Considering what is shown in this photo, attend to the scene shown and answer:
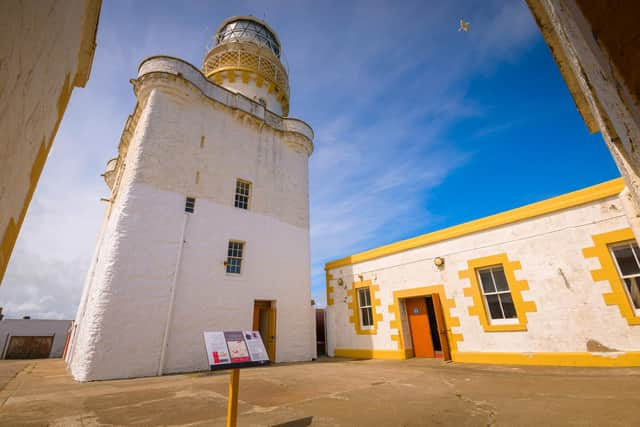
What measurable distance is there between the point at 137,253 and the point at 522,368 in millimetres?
11522

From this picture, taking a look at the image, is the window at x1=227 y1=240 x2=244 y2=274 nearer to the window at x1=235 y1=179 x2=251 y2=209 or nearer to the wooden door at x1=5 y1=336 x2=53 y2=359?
the window at x1=235 y1=179 x2=251 y2=209

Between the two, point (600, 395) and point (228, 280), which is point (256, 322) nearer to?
point (228, 280)

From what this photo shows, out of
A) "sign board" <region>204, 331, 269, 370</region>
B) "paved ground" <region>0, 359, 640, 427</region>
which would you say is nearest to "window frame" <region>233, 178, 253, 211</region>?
"paved ground" <region>0, 359, 640, 427</region>

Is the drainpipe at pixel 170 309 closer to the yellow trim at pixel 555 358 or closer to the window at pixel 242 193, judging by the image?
the window at pixel 242 193

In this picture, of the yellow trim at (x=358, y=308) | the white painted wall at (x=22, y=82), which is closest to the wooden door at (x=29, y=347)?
the yellow trim at (x=358, y=308)

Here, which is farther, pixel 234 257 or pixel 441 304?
pixel 234 257

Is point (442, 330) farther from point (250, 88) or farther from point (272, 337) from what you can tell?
point (250, 88)

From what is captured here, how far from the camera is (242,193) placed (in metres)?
12.5

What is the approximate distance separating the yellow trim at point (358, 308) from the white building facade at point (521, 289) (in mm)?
62

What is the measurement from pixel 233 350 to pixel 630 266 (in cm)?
Answer: 919

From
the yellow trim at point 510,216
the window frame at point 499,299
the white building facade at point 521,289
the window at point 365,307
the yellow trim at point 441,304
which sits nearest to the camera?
the white building facade at point 521,289

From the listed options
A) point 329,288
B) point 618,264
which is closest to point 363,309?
point 329,288

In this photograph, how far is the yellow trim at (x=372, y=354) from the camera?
10.2m

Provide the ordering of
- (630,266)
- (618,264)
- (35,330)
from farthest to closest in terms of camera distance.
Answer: (35,330), (618,264), (630,266)
